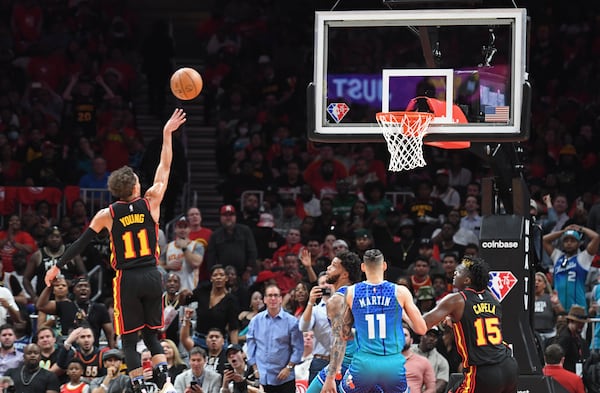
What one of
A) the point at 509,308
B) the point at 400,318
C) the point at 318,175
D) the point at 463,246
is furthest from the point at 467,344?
the point at 318,175

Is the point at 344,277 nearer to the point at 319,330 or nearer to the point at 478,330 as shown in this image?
the point at 478,330

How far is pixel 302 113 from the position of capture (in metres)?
22.8

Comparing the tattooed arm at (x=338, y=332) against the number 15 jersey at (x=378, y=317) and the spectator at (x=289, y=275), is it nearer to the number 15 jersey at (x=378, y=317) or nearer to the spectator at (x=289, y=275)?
the number 15 jersey at (x=378, y=317)

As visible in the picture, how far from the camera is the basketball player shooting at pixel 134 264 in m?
11.3

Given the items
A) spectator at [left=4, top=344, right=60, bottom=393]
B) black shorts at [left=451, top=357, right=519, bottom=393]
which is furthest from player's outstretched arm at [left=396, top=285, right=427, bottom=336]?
spectator at [left=4, top=344, right=60, bottom=393]

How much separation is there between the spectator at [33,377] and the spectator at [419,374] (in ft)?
13.5

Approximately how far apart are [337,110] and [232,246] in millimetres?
5560

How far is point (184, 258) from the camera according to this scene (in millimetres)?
17500

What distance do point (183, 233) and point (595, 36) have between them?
9.73 meters

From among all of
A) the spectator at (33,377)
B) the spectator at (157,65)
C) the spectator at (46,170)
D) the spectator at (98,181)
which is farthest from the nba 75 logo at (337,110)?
the spectator at (157,65)

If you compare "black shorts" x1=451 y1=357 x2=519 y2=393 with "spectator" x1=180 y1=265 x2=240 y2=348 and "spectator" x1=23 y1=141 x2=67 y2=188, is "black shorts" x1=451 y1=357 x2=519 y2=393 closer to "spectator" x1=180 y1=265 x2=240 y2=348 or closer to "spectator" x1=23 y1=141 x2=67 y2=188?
"spectator" x1=180 y1=265 x2=240 y2=348

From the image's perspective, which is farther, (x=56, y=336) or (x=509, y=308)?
(x=56, y=336)

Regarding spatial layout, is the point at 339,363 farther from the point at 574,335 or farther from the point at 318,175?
the point at 318,175

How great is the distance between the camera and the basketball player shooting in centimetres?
1131
